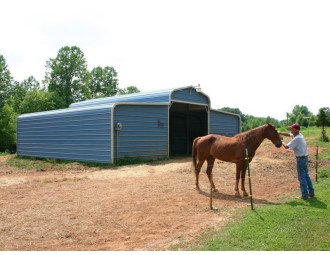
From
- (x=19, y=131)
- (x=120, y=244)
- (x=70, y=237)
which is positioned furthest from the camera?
(x=19, y=131)

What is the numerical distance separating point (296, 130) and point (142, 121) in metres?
10.5

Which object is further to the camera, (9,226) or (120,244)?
(9,226)

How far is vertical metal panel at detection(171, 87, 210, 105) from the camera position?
777 inches

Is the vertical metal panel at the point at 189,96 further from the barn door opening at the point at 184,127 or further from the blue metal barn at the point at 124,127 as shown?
the barn door opening at the point at 184,127

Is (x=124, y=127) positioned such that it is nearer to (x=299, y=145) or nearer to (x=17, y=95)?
(x=299, y=145)

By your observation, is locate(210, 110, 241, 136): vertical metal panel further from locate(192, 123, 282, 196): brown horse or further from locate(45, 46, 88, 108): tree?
locate(45, 46, 88, 108): tree

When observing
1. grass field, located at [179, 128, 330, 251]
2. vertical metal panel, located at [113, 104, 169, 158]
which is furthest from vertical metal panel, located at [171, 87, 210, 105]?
grass field, located at [179, 128, 330, 251]

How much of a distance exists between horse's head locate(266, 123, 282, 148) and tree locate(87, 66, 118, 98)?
58.0 m

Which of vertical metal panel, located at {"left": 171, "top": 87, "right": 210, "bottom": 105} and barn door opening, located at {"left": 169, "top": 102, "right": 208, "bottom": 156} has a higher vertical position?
vertical metal panel, located at {"left": 171, "top": 87, "right": 210, "bottom": 105}

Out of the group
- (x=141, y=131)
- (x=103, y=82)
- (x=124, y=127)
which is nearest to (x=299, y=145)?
(x=124, y=127)

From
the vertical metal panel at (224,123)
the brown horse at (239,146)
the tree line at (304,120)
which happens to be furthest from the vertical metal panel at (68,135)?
the tree line at (304,120)

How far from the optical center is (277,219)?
20.3 feet
